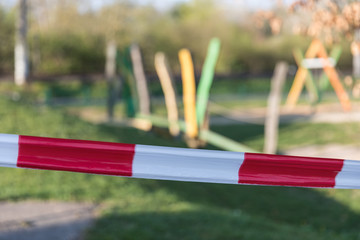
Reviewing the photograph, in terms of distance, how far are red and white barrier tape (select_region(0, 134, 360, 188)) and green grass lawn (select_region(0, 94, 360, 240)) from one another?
6.65 ft

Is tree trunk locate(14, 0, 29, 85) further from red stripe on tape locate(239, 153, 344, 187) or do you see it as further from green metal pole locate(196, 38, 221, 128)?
red stripe on tape locate(239, 153, 344, 187)

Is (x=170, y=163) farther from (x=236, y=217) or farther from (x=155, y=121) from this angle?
(x=155, y=121)

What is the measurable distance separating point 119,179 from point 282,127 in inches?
347

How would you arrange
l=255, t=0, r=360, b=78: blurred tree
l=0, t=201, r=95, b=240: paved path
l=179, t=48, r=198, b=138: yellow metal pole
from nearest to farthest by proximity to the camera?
l=0, t=201, r=95, b=240: paved path → l=255, t=0, r=360, b=78: blurred tree → l=179, t=48, r=198, b=138: yellow metal pole

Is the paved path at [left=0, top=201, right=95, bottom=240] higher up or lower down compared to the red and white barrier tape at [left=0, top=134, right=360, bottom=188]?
lower down

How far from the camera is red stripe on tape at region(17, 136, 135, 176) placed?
6.98ft

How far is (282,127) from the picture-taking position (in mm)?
14336

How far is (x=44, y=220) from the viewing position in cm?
460

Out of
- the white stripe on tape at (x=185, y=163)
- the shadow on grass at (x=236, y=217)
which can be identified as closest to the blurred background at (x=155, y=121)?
the shadow on grass at (x=236, y=217)

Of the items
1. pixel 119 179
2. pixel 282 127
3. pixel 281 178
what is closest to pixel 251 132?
pixel 282 127

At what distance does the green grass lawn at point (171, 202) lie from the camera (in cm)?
444

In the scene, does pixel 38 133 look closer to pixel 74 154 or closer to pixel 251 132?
pixel 74 154

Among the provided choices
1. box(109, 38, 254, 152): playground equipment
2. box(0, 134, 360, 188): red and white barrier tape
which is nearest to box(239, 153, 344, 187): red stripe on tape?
box(0, 134, 360, 188): red and white barrier tape

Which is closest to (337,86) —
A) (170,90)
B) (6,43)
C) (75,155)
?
(170,90)
